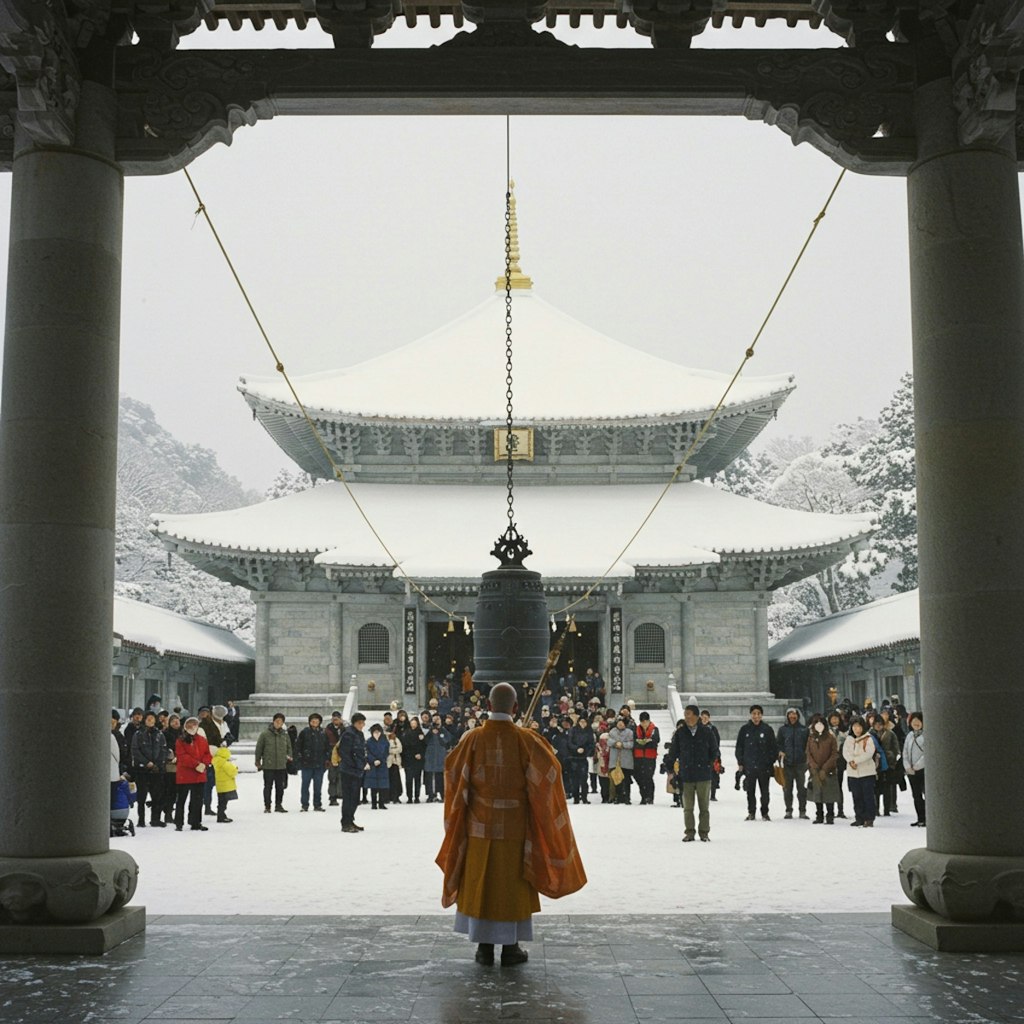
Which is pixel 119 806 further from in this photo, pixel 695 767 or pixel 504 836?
pixel 504 836

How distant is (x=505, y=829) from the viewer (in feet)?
20.2

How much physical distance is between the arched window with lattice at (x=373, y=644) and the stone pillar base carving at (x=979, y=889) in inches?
875

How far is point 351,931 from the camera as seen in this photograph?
6887mm

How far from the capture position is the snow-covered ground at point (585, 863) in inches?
340

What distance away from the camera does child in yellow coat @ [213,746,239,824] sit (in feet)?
50.3

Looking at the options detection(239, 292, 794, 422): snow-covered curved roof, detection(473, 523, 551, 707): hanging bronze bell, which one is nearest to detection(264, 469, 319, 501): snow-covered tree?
detection(239, 292, 794, 422): snow-covered curved roof

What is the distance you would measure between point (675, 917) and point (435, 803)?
37.2 ft

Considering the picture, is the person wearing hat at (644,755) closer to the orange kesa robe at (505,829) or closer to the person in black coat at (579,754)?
the person in black coat at (579,754)

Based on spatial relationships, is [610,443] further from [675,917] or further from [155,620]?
[675,917]

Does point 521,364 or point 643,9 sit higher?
point 521,364

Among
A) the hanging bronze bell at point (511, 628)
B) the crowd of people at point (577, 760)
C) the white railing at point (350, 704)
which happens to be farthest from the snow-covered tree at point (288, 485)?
the hanging bronze bell at point (511, 628)

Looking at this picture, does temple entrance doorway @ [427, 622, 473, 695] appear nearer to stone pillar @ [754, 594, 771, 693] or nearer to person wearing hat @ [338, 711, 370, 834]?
stone pillar @ [754, 594, 771, 693]

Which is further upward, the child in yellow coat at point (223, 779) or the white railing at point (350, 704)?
the white railing at point (350, 704)

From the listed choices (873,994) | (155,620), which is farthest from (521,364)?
(873,994)
